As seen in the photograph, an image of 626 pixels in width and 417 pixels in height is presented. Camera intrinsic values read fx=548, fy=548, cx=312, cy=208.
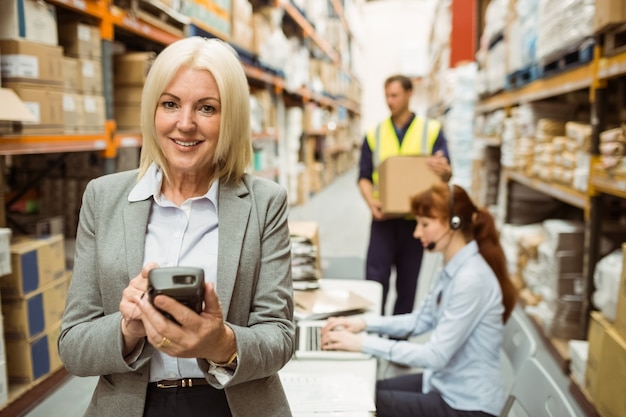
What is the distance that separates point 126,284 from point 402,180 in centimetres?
234

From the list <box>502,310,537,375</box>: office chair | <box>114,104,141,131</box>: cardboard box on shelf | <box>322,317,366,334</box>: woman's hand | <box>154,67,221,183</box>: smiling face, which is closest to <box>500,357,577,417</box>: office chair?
<box>502,310,537,375</box>: office chair

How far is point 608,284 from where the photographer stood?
253 cm

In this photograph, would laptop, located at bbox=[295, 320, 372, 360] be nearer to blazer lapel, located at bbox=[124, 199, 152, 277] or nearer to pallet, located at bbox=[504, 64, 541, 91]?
blazer lapel, located at bbox=[124, 199, 152, 277]

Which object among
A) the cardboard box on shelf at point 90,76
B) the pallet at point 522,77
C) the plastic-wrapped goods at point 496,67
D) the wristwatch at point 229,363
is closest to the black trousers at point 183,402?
the wristwatch at point 229,363

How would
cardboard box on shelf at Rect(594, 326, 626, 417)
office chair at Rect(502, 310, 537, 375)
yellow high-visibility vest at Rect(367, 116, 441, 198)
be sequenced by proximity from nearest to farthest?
office chair at Rect(502, 310, 537, 375)
cardboard box on shelf at Rect(594, 326, 626, 417)
yellow high-visibility vest at Rect(367, 116, 441, 198)

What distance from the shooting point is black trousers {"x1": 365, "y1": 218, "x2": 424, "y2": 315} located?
3414 millimetres

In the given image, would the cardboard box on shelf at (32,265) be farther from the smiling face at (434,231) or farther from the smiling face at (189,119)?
the smiling face at (434,231)

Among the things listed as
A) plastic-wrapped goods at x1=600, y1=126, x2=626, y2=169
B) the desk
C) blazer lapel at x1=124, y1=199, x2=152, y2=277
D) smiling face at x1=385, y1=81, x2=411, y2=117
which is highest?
smiling face at x1=385, y1=81, x2=411, y2=117

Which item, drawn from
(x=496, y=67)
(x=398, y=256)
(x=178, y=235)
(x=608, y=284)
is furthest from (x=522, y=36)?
(x=178, y=235)

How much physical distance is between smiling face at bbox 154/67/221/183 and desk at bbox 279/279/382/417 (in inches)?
27.5

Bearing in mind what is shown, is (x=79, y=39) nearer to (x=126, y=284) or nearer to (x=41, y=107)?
(x=41, y=107)

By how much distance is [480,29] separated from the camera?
7277 mm

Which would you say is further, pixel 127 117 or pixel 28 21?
pixel 127 117

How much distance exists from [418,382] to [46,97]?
2107 mm
